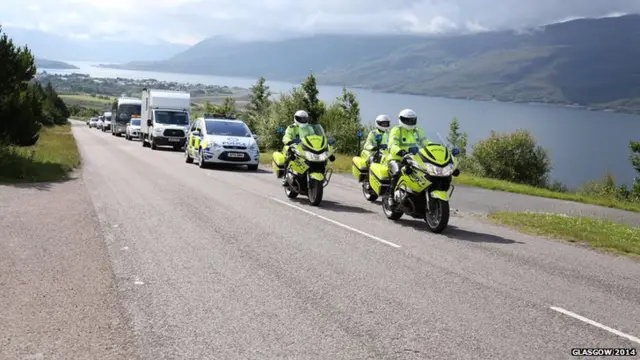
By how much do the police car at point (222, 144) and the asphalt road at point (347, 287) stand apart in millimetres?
11081

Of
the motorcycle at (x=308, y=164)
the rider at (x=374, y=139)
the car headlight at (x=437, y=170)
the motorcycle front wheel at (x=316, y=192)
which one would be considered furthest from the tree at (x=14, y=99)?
the car headlight at (x=437, y=170)

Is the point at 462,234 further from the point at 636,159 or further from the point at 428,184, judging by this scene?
the point at 636,159

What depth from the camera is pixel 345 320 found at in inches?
220

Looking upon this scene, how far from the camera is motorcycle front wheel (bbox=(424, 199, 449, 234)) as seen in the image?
10625mm

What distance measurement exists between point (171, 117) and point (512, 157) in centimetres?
3138

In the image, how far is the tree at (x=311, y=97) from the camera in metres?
70.8

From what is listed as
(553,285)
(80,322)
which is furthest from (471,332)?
(80,322)

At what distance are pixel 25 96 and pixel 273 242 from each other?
18381 millimetres

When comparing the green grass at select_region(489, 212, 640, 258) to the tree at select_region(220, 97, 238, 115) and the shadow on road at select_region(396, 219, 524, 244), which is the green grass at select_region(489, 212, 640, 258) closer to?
the shadow on road at select_region(396, 219, 524, 244)

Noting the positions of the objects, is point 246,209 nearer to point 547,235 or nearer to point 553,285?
point 547,235

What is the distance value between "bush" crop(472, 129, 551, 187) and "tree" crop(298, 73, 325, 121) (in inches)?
791

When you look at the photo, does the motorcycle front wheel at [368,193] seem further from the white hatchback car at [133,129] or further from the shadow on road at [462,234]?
the white hatchback car at [133,129]

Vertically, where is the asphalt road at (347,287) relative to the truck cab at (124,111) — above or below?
below

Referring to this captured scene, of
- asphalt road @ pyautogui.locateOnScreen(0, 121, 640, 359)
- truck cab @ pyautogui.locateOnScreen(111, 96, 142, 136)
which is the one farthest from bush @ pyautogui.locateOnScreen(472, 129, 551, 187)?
asphalt road @ pyautogui.locateOnScreen(0, 121, 640, 359)
